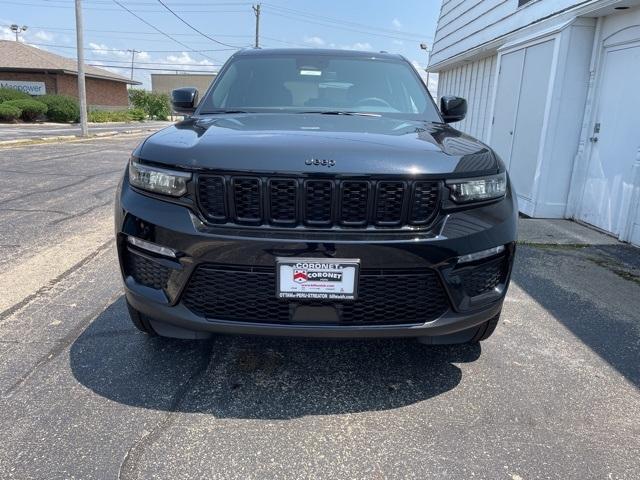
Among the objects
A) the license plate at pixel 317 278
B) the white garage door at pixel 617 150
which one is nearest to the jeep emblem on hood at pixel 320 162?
the license plate at pixel 317 278

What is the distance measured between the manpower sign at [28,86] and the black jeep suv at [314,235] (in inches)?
1659

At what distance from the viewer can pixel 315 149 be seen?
2285mm

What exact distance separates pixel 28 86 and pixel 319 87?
41.8 metres

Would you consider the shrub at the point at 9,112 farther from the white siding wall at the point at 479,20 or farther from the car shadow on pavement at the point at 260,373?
the car shadow on pavement at the point at 260,373

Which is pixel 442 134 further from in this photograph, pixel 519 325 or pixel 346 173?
pixel 519 325

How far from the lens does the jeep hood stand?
7.32 ft

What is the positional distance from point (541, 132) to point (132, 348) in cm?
583

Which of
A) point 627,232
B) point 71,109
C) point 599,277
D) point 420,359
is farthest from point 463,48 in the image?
point 71,109

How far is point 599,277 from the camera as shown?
4.62 meters

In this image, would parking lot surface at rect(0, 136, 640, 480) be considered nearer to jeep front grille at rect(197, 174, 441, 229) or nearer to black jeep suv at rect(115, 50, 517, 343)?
black jeep suv at rect(115, 50, 517, 343)

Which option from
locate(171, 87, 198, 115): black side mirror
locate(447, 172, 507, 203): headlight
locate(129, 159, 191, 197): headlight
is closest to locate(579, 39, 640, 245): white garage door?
locate(447, 172, 507, 203): headlight

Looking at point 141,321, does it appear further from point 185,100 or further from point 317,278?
point 185,100

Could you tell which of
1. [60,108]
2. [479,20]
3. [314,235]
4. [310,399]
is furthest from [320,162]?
[60,108]

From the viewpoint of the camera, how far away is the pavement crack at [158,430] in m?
2.01
